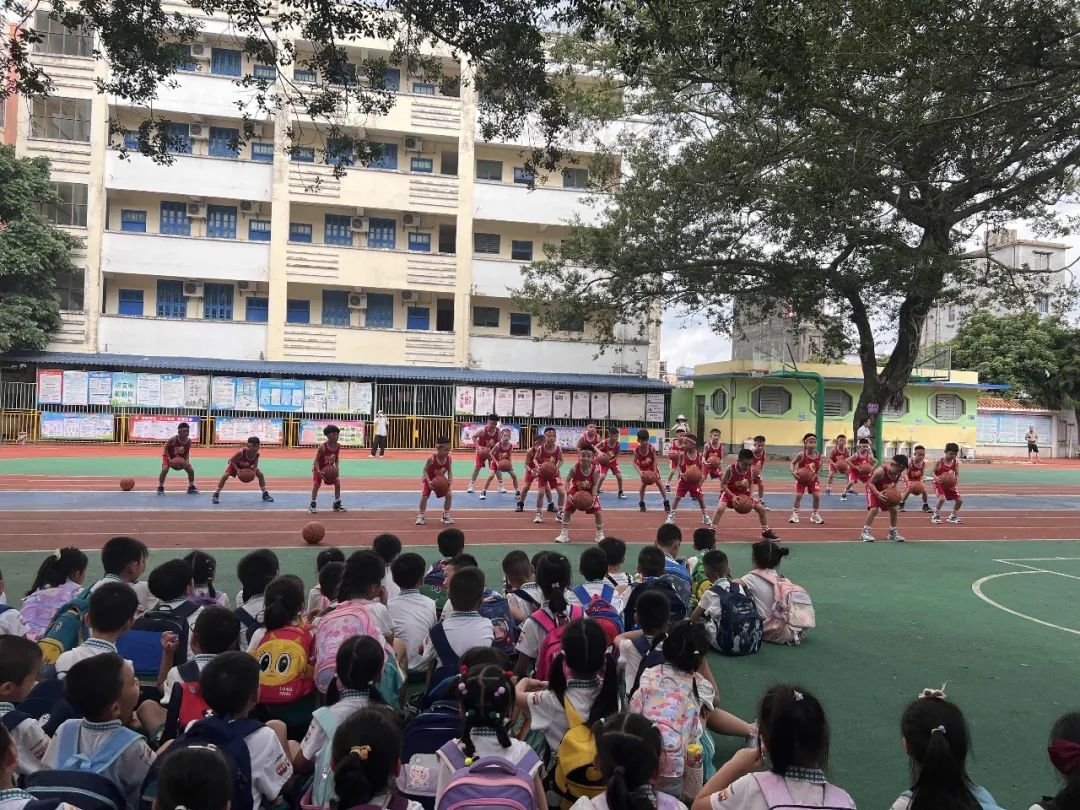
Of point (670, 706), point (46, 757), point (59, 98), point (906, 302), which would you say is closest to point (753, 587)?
point (670, 706)

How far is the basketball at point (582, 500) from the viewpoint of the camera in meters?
11.5

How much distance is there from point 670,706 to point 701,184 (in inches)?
461

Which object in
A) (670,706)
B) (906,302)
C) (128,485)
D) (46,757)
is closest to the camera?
(46,757)

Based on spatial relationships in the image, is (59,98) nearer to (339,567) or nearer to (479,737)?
(339,567)

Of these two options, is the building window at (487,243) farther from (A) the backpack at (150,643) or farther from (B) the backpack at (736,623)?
(A) the backpack at (150,643)

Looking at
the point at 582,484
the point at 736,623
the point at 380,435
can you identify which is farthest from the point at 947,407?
the point at 736,623

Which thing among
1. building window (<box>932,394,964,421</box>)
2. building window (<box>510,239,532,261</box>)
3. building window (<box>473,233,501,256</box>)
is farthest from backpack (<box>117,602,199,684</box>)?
building window (<box>932,394,964,421</box>)

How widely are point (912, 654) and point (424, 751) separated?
471 cm

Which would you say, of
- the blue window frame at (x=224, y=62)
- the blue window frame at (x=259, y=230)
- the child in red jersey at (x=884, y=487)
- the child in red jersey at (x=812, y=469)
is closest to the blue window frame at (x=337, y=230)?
the blue window frame at (x=259, y=230)

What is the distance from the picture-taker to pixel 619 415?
103 feet

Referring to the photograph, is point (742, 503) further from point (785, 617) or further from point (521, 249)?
point (521, 249)

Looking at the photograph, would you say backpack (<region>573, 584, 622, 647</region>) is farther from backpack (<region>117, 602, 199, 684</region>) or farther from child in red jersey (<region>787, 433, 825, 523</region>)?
child in red jersey (<region>787, 433, 825, 523</region>)

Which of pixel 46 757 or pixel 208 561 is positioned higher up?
pixel 208 561

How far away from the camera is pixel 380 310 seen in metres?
31.6
